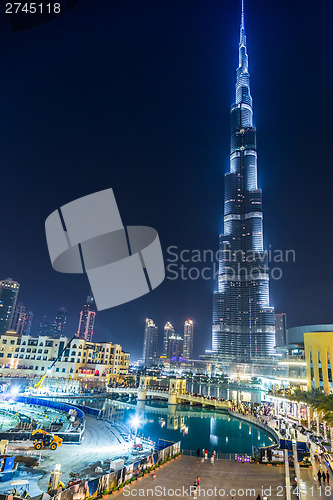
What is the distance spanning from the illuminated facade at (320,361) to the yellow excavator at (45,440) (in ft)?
143

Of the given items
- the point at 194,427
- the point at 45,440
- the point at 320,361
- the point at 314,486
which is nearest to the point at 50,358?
the point at 194,427

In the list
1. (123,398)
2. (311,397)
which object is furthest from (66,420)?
(123,398)

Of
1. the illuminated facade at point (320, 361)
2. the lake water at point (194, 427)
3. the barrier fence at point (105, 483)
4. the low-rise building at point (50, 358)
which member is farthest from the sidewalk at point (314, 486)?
the low-rise building at point (50, 358)

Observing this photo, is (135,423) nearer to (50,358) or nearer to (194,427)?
(194,427)

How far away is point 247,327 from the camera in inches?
7446

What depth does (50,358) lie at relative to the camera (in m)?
87.9

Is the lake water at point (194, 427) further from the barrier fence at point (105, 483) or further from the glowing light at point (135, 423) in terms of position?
the barrier fence at point (105, 483)

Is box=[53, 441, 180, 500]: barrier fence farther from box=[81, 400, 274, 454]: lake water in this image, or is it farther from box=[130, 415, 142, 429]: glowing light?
box=[130, 415, 142, 429]: glowing light

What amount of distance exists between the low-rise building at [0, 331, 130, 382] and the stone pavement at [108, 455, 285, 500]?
6775cm

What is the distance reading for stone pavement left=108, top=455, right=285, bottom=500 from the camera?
17.3m

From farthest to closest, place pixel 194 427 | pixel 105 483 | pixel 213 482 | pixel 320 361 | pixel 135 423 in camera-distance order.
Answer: pixel 194 427
pixel 320 361
pixel 135 423
pixel 213 482
pixel 105 483

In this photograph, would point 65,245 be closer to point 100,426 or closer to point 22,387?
point 100,426

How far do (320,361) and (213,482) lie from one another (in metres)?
43.2

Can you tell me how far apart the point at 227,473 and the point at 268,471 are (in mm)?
3020
